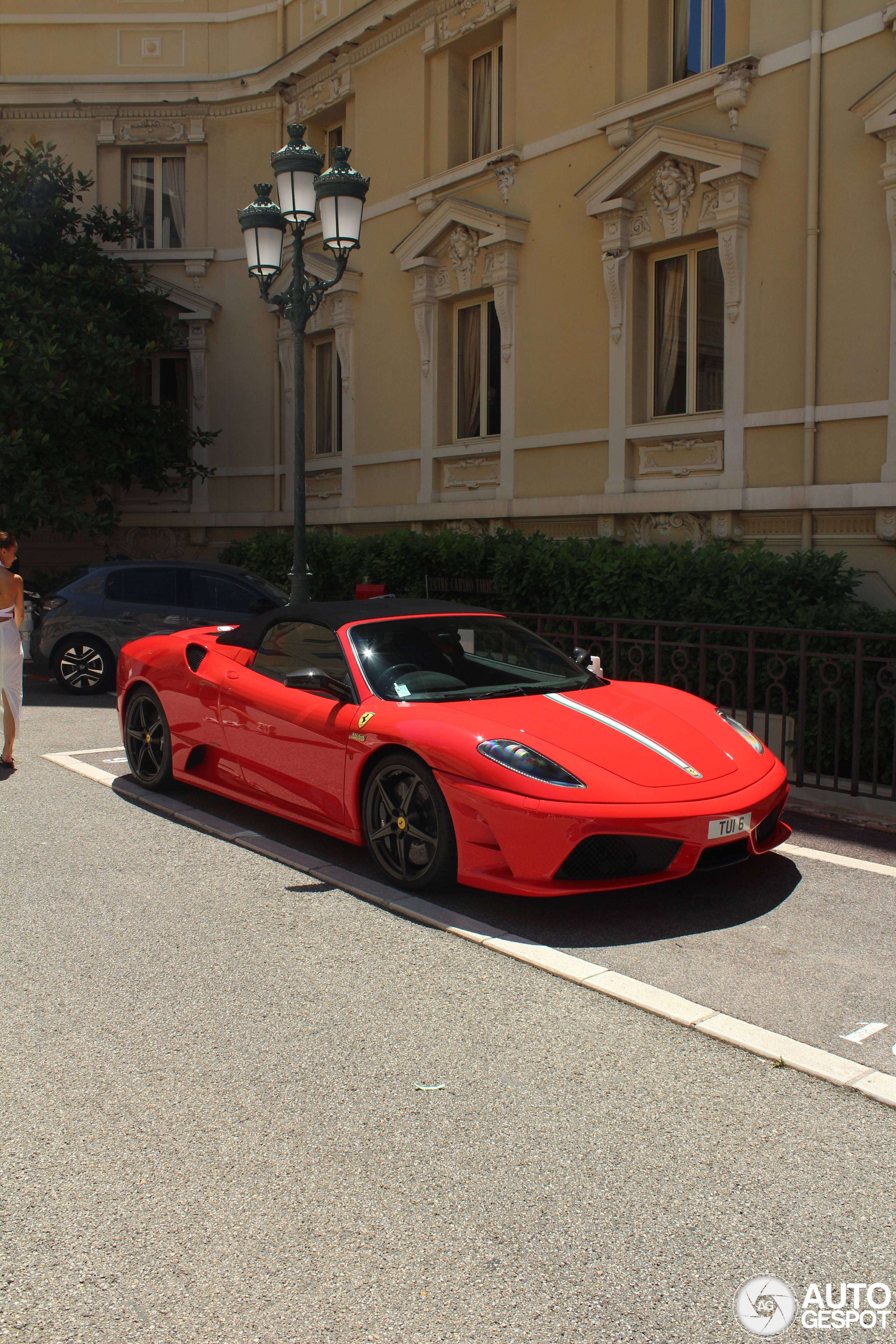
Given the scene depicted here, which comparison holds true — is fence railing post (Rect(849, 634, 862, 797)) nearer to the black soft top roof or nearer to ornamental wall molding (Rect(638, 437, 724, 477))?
the black soft top roof

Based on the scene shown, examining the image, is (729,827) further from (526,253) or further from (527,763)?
(526,253)

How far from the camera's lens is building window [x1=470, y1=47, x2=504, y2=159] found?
15.2 m

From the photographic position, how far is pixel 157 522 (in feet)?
64.5

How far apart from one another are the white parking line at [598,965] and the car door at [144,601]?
5.90 m

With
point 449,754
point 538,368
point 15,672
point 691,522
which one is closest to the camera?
point 449,754

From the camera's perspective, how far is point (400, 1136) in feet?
10.4

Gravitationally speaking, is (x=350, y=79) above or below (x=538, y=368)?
above

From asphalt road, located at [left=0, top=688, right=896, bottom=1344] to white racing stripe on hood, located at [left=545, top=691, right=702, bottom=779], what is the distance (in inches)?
25.5

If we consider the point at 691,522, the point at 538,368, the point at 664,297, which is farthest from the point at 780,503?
the point at 538,368

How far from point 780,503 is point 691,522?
3.80 ft

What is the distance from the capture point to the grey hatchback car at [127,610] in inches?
504

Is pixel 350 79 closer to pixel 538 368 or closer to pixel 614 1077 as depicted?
pixel 538 368

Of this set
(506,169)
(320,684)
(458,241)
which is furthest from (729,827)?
(458,241)
